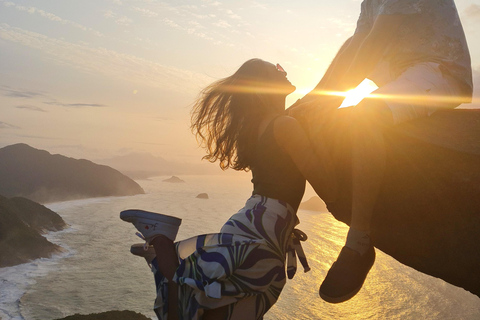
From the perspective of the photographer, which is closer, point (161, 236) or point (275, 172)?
point (275, 172)

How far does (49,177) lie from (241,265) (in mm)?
86365

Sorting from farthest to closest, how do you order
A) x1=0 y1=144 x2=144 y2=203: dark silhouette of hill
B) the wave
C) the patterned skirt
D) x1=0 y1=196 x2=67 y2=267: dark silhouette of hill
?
x1=0 y1=144 x2=144 y2=203: dark silhouette of hill → x1=0 y1=196 x2=67 y2=267: dark silhouette of hill → the wave → the patterned skirt

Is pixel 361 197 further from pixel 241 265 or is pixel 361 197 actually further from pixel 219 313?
pixel 219 313

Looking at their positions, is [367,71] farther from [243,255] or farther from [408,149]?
[243,255]

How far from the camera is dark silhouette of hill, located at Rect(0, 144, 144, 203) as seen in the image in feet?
246

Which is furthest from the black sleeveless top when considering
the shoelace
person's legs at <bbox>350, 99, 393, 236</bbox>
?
person's legs at <bbox>350, 99, 393, 236</bbox>

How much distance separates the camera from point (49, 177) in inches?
3110

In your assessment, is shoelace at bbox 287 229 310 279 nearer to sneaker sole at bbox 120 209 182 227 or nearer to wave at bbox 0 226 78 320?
sneaker sole at bbox 120 209 182 227

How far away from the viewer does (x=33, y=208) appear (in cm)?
4544

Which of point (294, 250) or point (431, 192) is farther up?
point (431, 192)

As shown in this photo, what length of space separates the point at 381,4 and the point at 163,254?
259 cm

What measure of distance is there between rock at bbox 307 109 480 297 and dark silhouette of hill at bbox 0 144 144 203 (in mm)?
80965

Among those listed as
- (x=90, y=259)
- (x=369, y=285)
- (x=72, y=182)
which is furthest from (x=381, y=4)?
(x=72, y=182)

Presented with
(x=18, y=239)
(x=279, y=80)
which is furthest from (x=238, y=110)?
(x=18, y=239)
